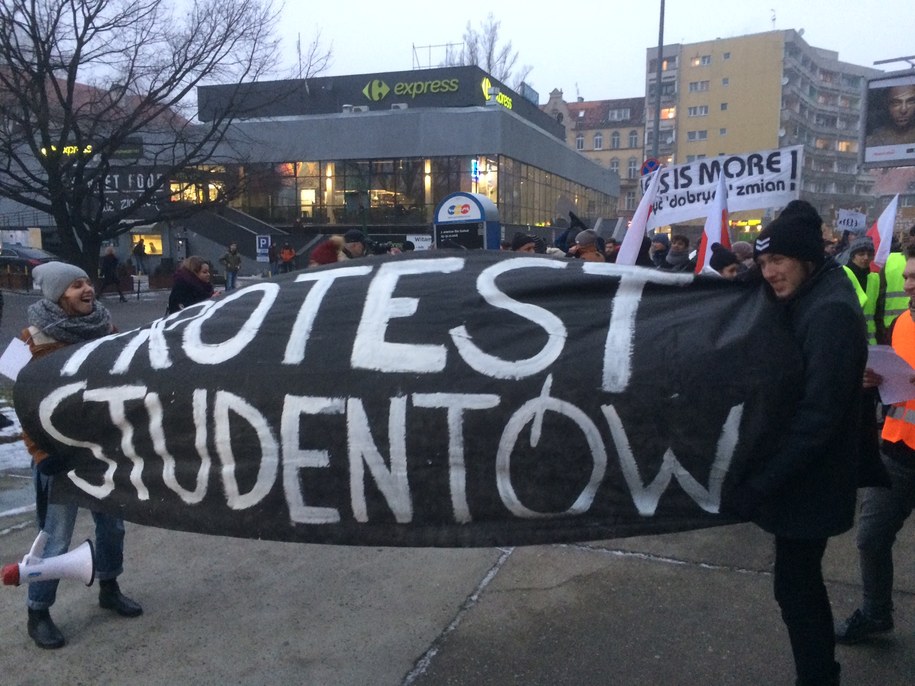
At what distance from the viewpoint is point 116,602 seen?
3.58 m

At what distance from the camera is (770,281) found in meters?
2.51

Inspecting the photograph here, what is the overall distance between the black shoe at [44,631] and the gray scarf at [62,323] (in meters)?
1.21

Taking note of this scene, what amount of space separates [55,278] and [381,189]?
32321 millimetres

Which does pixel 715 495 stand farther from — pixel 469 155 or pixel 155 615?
pixel 469 155

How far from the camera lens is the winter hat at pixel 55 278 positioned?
10.8 ft

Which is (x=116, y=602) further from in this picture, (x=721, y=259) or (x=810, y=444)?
(x=721, y=259)

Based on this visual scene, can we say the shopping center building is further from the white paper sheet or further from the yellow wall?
the yellow wall

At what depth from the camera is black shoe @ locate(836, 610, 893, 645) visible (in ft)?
10.4

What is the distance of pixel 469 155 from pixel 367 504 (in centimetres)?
3164

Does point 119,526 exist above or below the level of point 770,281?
below

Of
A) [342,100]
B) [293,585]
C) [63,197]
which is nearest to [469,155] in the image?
[342,100]

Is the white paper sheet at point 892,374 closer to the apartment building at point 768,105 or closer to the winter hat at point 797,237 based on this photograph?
the winter hat at point 797,237

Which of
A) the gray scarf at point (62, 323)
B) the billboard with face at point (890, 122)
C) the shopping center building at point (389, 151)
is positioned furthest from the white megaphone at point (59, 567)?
the shopping center building at point (389, 151)

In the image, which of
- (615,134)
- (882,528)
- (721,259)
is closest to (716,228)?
(721,259)
